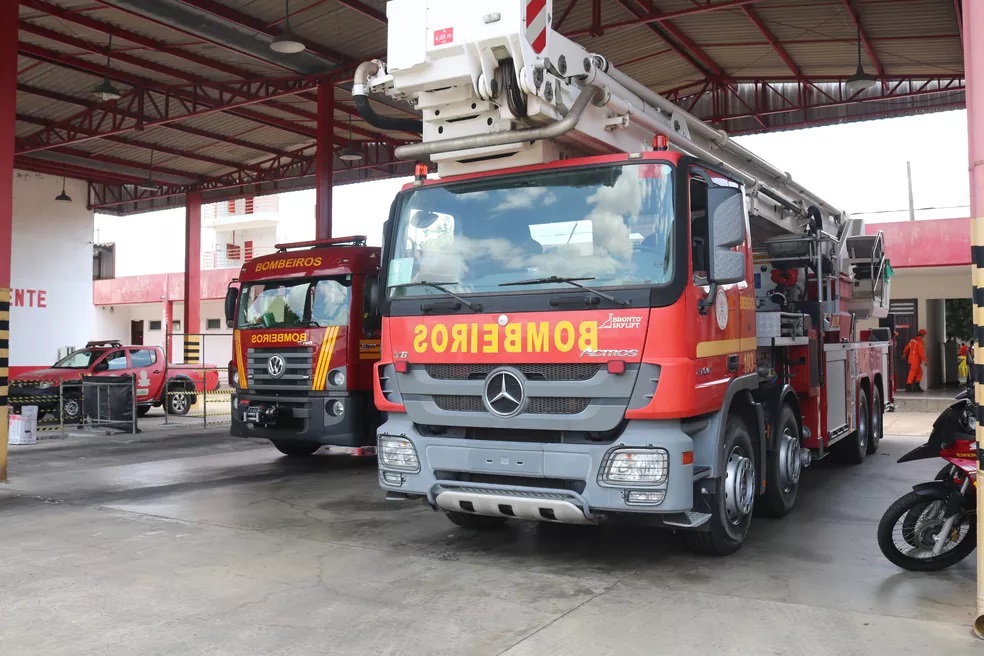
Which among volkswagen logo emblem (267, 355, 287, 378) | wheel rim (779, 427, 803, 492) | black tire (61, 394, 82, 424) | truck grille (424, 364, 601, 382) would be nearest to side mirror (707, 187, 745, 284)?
truck grille (424, 364, 601, 382)

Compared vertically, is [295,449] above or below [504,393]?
below

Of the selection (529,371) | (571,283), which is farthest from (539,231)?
(529,371)

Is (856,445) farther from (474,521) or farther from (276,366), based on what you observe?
(276,366)

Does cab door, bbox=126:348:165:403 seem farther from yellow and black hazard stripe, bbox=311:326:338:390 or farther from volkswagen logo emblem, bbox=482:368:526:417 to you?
volkswagen logo emblem, bbox=482:368:526:417

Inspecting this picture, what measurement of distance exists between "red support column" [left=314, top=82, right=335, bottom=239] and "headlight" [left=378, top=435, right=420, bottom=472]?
11.2 m

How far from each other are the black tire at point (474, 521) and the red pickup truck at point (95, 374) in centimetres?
1097

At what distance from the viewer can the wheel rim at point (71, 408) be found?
17.1m

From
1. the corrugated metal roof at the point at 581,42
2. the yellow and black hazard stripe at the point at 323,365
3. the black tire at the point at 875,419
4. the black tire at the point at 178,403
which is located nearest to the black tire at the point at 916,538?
the black tire at the point at 875,419

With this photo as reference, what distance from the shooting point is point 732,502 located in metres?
5.75

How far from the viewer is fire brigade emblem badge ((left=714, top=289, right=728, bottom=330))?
5.45m

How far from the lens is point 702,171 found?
5.45m

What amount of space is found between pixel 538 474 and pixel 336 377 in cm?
496

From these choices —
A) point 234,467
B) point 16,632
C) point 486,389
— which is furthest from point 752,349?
point 234,467

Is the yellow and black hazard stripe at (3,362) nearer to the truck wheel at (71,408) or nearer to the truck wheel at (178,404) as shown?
the truck wheel at (71,408)
